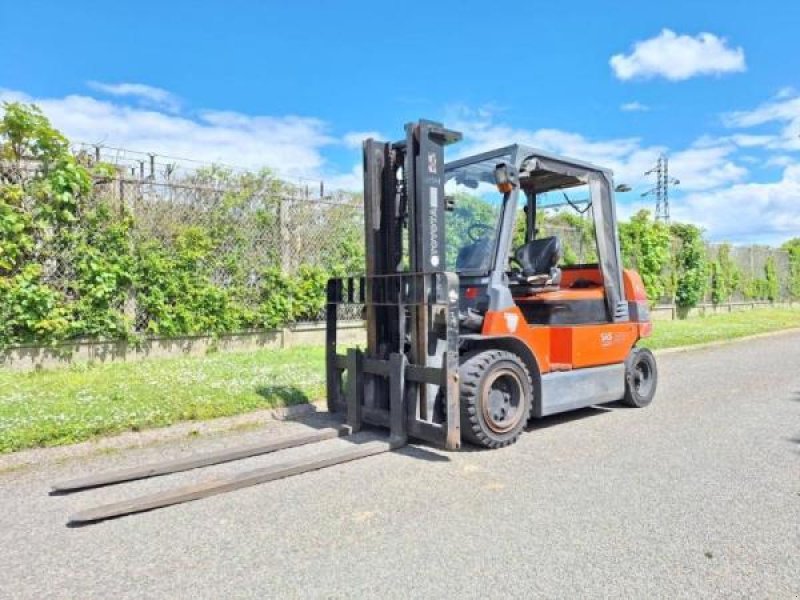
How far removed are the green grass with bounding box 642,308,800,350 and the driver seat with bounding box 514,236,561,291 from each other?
22.6 feet

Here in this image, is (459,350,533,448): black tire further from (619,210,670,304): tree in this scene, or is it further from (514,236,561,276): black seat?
(619,210,670,304): tree

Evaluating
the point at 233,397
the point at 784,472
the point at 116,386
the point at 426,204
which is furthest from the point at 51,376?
the point at 784,472

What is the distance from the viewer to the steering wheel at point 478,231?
19.2 feet

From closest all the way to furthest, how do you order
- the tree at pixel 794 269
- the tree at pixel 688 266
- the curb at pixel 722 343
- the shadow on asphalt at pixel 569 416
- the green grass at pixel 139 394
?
the green grass at pixel 139 394 < the shadow on asphalt at pixel 569 416 < the curb at pixel 722 343 < the tree at pixel 688 266 < the tree at pixel 794 269

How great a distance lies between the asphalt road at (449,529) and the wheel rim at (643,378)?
5.46ft

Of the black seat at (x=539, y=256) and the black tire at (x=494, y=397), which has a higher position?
the black seat at (x=539, y=256)

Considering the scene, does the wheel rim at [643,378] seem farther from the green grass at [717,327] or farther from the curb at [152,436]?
the green grass at [717,327]

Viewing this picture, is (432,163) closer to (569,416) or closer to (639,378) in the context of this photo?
(569,416)

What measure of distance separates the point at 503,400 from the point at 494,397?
0.11 metres

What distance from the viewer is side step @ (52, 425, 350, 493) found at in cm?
418

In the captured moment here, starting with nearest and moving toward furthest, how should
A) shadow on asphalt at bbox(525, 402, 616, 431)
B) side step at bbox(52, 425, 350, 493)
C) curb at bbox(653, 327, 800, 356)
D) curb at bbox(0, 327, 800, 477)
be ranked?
1. side step at bbox(52, 425, 350, 493)
2. curb at bbox(0, 327, 800, 477)
3. shadow on asphalt at bbox(525, 402, 616, 431)
4. curb at bbox(653, 327, 800, 356)

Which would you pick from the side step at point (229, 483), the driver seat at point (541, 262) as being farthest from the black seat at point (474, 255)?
the side step at point (229, 483)

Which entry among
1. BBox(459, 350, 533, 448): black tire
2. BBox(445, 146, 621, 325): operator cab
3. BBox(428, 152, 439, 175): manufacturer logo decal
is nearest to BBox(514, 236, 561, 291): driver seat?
BBox(445, 146, 621, 325): operator cab

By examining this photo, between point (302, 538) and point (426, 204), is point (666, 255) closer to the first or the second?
point (426, 204)
